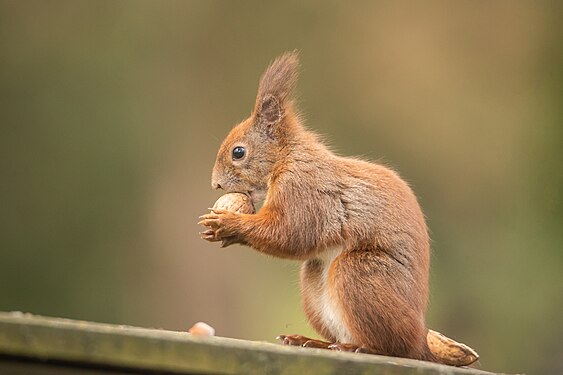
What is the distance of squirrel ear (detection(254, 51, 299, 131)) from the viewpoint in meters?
2.25

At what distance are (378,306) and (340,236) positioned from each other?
0.53 ft

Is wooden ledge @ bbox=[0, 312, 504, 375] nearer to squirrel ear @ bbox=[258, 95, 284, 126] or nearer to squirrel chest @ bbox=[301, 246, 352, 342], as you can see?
squirrel chest @ bbox=[301, 246, 352, 342]

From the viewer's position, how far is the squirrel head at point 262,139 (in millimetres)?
2176

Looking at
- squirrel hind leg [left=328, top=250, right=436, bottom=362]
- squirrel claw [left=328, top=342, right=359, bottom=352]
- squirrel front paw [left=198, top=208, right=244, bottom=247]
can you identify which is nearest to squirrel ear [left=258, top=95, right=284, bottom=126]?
squirrel front paw [left=198, top=208, right=244, bottom=247]

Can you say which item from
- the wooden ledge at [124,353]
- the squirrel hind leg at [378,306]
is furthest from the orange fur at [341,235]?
the wooden ledge at [124,353]

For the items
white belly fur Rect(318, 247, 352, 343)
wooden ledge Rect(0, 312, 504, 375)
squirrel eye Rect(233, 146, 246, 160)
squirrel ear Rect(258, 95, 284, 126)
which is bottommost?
wooden ledge Rect(0, 312, 504, 375)

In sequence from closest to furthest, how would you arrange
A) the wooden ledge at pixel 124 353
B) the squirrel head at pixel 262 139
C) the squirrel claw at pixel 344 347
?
the wooden ledge at pixel 124 353 → the squirrel claw at pixel 344 347 → the squirrel head at pixel 262 139

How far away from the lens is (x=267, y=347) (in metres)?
1.43

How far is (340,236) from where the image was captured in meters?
1.97

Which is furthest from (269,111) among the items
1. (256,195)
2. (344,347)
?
(344,347)

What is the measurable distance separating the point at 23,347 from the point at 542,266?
3.27 metres

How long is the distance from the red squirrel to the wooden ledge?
476 millimetres

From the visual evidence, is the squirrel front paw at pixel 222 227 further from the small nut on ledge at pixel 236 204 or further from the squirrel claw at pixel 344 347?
the squirrel claw at pixel 344 347

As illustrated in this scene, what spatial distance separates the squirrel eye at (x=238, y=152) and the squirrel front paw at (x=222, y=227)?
0.66 ft
